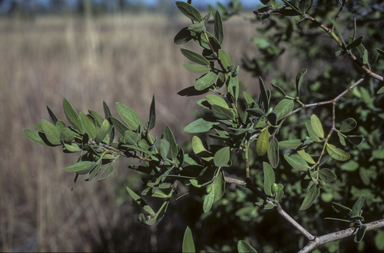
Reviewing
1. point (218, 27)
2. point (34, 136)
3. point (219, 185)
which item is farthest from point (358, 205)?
point (34, 136)

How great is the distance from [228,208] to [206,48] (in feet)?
1.64

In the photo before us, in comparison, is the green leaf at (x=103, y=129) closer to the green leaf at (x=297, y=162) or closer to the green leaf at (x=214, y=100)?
the green leaf at (x=214, y=100)

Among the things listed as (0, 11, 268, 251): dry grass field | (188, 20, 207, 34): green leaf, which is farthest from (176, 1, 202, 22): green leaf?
(0, 11, 268, 251): dry grass field

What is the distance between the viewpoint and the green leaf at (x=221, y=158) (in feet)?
1.13

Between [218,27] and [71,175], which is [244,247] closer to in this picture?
[218,27]

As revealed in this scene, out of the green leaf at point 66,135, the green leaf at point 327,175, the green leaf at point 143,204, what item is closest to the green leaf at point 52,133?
the green leaf at point 66,135

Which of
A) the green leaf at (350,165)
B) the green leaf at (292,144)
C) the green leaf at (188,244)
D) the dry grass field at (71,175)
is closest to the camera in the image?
the green leaf at (188,244)

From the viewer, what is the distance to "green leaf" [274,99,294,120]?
418mm

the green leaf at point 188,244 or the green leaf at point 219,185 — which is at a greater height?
the green leaf at point 219,185

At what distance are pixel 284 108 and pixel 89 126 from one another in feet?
0.83

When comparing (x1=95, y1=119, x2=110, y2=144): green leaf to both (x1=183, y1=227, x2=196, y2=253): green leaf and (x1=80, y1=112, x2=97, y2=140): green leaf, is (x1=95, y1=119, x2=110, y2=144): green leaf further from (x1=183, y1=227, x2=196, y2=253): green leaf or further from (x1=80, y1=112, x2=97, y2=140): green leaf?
(x1=183, y1=227, x2=196, y2=253): green leaf

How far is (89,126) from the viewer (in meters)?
0.37

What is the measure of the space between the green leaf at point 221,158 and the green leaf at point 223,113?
0.04 meters

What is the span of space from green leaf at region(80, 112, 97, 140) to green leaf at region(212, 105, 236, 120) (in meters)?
0.15
